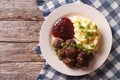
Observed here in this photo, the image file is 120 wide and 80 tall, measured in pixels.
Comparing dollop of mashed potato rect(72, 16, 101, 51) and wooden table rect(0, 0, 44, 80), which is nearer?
dollop of mashed potato rect(72, 16, 101, 51)

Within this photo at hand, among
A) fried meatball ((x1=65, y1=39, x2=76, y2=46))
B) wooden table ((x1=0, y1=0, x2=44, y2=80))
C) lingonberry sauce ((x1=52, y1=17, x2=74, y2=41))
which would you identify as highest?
lingonberry sauce ((x1=52, y1=17, x2=74, y2=41))

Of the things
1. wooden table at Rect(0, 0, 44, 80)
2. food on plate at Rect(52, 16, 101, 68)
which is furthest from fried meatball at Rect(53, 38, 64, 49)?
wooden table at Rect(0, 0, 44, 80)

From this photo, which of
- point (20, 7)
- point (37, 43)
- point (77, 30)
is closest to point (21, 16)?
point (20, 7)

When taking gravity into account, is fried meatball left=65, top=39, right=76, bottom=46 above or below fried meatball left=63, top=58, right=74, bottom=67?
above

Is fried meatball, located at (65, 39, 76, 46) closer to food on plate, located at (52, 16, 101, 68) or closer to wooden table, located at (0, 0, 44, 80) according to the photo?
food on plate, located at (52, 16, 101, 68)

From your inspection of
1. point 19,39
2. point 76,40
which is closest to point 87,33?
point 76,40

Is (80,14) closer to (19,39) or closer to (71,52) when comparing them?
(71,52)

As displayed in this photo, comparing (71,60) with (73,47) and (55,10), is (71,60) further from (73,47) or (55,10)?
(55,10)

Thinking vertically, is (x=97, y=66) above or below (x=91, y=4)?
below
